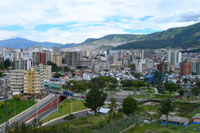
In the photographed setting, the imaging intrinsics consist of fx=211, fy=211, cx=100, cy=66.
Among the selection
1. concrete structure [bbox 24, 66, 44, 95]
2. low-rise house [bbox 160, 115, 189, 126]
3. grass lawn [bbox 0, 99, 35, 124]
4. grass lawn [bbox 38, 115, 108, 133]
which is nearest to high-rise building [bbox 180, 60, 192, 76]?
low-rise house [bbox 160, 115, 189, 126]

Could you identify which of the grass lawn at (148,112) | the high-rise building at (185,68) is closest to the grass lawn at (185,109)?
the grass lawn at (148,112)

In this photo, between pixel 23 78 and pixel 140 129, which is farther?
pixel 23 78

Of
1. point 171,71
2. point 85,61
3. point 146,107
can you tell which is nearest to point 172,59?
point 171,71

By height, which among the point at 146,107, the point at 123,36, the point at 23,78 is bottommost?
the point at 146,107

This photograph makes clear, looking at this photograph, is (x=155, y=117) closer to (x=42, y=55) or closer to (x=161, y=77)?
(x=161, y=77)

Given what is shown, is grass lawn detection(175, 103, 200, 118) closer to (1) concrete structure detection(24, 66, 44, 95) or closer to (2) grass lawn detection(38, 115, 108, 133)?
(2) grass lawn detection(38, 115, 108, 133)

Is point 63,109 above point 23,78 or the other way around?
the other way around

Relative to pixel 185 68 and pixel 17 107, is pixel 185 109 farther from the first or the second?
pixel 185 68

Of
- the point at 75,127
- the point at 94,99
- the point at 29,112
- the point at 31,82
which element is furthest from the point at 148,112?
the point at 31,82
